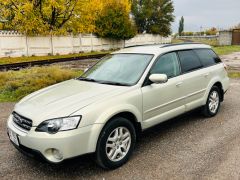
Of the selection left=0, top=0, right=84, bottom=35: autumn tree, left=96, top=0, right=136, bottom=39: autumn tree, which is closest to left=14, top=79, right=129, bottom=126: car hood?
left=0, top=0, right=84, bottom=35: autumn tree

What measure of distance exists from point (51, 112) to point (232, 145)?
302 cm

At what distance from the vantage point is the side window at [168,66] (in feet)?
16.7

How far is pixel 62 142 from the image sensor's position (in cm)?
367

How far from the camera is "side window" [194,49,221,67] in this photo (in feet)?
20.8

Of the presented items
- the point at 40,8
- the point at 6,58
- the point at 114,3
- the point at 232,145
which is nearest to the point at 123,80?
the point at 232,145

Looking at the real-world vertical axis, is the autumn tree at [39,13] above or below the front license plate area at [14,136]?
above

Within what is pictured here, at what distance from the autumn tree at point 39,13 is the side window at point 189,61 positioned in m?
21.3

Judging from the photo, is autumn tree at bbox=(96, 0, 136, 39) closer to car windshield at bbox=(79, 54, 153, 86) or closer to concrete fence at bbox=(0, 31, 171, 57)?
concrete fence at bbox=(0, 31, 171, 57)

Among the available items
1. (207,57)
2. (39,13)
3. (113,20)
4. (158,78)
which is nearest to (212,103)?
(207,57)

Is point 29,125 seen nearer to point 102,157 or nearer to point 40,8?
point 102,157

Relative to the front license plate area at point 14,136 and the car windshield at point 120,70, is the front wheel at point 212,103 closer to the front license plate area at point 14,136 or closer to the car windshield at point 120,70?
the car windshield at point 120,70

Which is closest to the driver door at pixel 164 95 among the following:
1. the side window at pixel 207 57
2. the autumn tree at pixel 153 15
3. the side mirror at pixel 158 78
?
the side mirror at pixel 158 78

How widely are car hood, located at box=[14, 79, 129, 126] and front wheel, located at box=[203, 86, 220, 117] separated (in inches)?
103

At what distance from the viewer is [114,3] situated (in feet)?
112
